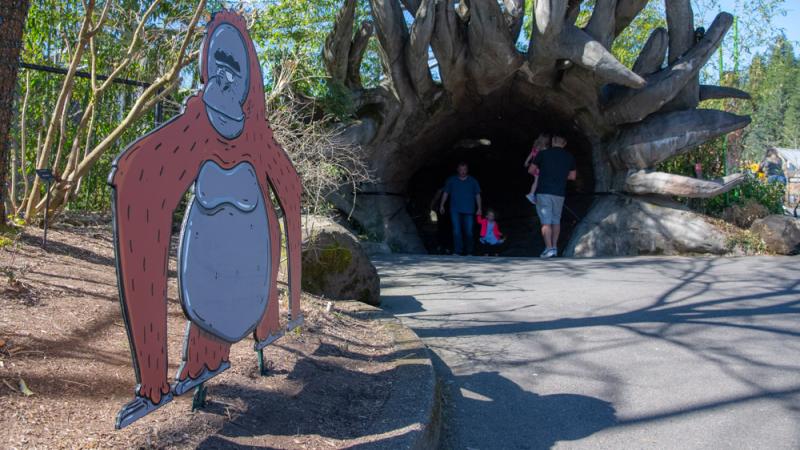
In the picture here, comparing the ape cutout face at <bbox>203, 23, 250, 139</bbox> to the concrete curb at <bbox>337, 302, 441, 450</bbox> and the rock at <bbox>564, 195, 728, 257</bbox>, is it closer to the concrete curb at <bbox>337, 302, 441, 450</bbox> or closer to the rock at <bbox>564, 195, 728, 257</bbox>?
the concrete curb at <bbox>337, 302, 441, 450</bbox>

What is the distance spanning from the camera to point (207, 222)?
2.96 metres

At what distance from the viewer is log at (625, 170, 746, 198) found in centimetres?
1088

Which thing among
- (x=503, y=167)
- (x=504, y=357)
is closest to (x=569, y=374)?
(x=504, y=357)

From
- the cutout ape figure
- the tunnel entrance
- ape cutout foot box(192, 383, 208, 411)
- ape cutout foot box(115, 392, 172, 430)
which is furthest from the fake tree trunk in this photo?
ape cutout foot box(115, 392, 172, 430)

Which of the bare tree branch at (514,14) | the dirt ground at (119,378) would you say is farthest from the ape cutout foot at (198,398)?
the bare tree branch at (514,14)

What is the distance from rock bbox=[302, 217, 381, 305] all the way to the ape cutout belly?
8.36ft

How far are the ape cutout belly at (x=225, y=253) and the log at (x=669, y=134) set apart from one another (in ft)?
31.2

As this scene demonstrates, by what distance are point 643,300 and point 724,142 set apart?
31.2ft

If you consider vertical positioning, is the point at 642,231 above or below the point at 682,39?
below

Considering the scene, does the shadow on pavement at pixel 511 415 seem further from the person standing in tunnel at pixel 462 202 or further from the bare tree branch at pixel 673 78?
the person standing in tunnel at pixel 462 202

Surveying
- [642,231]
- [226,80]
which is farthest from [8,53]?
[642,231]

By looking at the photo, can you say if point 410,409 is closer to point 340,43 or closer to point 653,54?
point 340,43

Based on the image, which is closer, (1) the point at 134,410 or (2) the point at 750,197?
(1) the point at 134,410

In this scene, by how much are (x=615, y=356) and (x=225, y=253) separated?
10.6 feet
